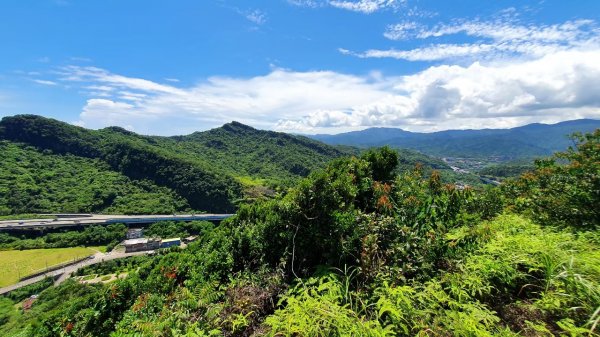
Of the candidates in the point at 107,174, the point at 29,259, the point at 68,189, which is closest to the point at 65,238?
the point at 29,259

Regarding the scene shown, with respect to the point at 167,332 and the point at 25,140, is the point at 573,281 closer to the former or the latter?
the point at 167,332

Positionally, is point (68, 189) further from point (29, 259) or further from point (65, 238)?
point (29, 259)

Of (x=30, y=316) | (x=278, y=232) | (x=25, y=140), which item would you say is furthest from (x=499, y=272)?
(x=25, y=140)

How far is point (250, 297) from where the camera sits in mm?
2756

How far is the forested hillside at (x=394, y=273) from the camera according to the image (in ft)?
6.53

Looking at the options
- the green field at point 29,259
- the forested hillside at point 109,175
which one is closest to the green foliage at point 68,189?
the forested hillside at point 109,175

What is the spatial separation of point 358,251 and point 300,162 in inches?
4925

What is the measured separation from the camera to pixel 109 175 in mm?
92000

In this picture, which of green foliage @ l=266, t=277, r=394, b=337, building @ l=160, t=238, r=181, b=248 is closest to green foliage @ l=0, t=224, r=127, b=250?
building @ l=160, t=238, r=181, b=248

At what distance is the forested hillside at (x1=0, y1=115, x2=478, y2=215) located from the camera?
76.9 metres

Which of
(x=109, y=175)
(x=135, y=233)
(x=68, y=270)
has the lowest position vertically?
(x=68, y=270)

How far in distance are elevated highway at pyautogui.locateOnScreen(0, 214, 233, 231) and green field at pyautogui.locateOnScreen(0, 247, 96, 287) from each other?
8.27 metres

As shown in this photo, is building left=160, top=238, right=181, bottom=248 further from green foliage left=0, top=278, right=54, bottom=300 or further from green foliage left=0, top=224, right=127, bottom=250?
green foliage left=0, top=278, right=54, bottom=300

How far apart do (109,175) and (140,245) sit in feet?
163
